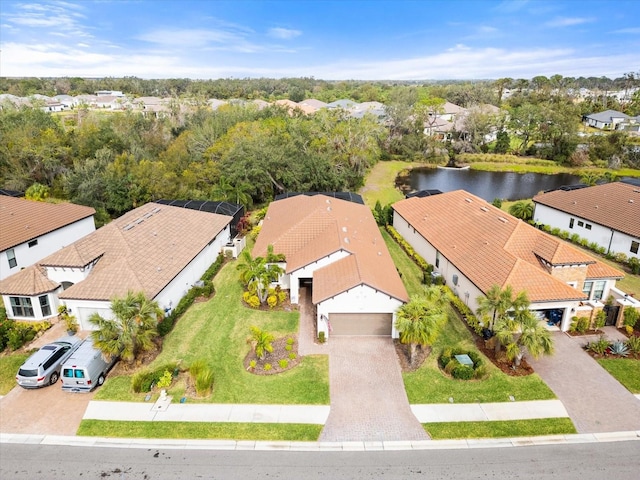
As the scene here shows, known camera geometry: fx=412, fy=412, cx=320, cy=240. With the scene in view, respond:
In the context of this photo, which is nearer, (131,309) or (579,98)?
(131,309)

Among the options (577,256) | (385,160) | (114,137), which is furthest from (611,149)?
(114,137)

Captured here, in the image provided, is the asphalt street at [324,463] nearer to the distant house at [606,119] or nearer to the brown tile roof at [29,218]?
the brown tile roof at [29,218]

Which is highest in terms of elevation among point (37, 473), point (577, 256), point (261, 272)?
point (577, 256)

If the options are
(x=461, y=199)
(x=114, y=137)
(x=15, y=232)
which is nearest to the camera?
(x=15, y=232)

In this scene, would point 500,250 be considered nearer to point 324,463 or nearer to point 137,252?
point 324,463

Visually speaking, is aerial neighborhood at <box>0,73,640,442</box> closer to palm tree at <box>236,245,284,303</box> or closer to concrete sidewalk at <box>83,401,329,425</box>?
concrete sidewalk at <box>83,401,329,425</box>

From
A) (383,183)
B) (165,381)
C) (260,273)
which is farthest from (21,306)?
(383,183)

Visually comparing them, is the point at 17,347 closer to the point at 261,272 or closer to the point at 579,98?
the point at 261,272

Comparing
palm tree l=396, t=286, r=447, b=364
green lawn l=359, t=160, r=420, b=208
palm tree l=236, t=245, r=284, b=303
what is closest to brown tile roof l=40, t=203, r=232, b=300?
palm tree l=236, t=245, r=284, b=303
